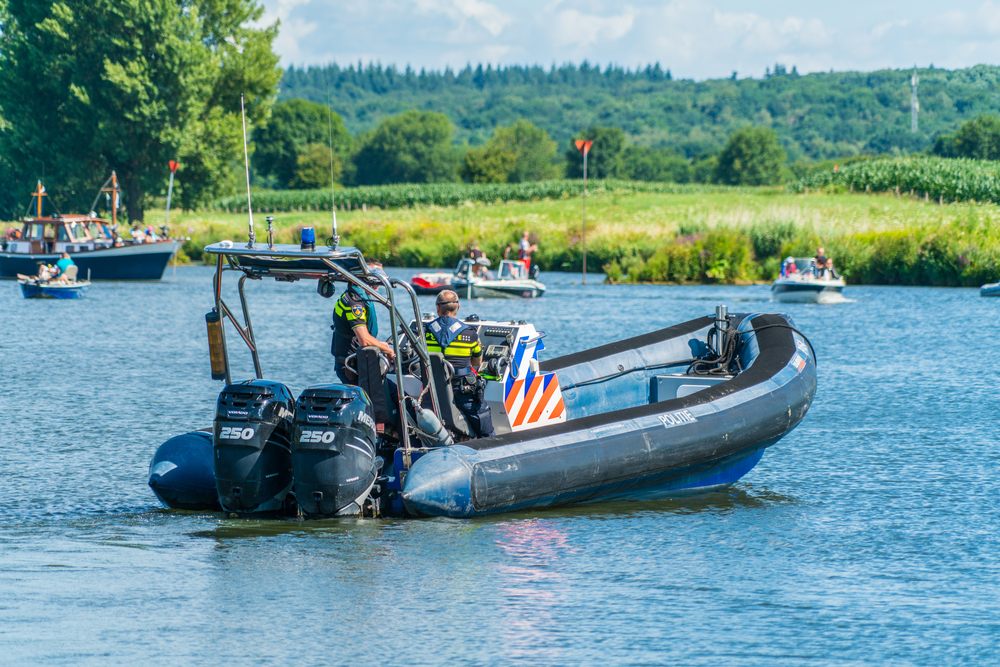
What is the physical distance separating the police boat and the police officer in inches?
7.2

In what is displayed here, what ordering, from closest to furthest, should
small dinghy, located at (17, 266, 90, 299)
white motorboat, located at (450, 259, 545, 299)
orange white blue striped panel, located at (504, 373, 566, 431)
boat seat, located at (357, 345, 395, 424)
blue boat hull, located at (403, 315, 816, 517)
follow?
blue boat hull, located at (403, 315, 816, 517), boat seat, located at (357, 345, 395, 424), orange white blue striped panel, located at (504, 373, 566, 431), white motorboat, located at (450, 259, 545, 299), small dinghy, located at (17, 266, 90, 299)

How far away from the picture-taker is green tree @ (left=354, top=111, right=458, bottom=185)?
116 metres

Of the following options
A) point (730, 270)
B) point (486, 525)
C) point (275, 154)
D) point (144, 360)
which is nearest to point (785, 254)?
point (730, 270)

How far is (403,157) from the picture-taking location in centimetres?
11500

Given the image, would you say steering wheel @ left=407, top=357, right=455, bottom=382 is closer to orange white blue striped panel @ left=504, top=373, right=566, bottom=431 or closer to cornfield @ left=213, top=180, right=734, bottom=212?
orange white blue striped panel @ left=504, top=373, right=566, bottom=431

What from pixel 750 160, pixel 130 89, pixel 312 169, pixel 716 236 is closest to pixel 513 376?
pixel 716 236

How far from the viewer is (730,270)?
36406mm

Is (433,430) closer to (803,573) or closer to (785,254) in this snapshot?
(803,573)

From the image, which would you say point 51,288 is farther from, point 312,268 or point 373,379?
point 312,268

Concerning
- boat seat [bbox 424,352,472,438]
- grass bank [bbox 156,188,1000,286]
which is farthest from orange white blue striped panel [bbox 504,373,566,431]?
grass bank [bbox 156,188,1000,286]

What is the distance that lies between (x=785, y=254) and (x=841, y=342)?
17024 millimetres

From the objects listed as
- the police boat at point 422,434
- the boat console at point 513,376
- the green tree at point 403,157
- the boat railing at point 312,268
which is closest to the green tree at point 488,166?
the green tree at point 403,157

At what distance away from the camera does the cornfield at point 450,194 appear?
219 feet

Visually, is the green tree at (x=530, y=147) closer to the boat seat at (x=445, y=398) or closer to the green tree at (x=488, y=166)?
the green tree at (x=488, y=166)
